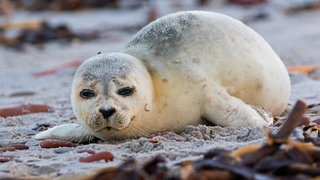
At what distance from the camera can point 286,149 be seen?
9.55 feet

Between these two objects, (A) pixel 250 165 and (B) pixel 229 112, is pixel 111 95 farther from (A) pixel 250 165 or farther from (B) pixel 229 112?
(A) pixel 250 165

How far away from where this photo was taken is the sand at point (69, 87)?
141 inches

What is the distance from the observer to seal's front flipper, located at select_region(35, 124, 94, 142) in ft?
14.1

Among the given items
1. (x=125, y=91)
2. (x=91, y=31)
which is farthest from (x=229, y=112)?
(x=91, y=31)

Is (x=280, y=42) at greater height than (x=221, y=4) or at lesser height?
lesser

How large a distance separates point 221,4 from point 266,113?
1239 cm

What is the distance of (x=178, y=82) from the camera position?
424 centimetres

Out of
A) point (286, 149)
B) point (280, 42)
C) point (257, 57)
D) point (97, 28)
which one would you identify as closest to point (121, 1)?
point (97, 28)

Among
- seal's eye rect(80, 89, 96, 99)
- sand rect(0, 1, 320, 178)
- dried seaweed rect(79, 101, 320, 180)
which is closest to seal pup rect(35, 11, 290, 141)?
seal's eye rect(80, 89, 96, 99)

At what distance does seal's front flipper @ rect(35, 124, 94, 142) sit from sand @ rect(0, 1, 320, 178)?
0.26ft

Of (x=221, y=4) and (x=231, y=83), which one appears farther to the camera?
(x=221, y=4)

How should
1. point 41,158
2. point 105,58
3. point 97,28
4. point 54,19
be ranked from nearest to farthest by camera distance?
1. point 41,158
2. point 105,58
3. point 97,28
4. point 54,19

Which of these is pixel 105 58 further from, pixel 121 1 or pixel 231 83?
pixel 121 1

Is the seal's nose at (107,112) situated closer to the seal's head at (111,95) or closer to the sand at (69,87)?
the seal's head at (111,95)
